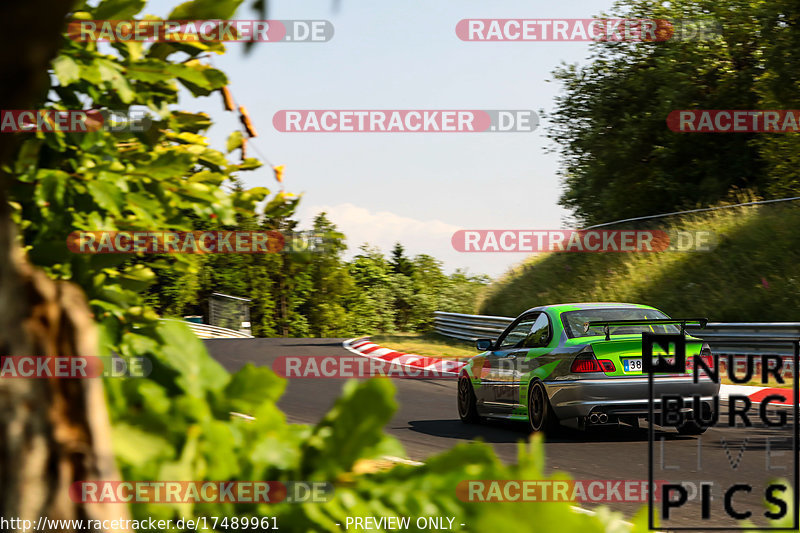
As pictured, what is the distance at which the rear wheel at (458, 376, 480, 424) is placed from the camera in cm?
1165

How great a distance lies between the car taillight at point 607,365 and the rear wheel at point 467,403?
2.28 m

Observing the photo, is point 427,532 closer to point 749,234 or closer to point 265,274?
point 749,234

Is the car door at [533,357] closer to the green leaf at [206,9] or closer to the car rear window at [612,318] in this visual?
the car rear window at [612,318]

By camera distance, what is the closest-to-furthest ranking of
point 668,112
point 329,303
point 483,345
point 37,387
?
point 37,387, point 483,345, point 668,112, point 329,303

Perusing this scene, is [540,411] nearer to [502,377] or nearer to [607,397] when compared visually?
[607,397]

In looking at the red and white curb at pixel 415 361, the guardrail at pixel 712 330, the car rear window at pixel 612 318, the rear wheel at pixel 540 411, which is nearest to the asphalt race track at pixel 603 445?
the rear wheel at pixel 540 411

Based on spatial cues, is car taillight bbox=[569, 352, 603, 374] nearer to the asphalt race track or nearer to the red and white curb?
the asphalt race track

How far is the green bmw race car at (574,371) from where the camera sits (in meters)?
9.65

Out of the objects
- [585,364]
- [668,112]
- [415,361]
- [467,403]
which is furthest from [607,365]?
[668,112]

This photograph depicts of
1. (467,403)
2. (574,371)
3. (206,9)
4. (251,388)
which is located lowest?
(467,403)

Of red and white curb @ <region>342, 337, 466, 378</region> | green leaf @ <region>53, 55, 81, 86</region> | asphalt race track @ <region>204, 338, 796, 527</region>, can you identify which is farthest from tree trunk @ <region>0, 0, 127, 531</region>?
red and white curb @ <region>342, 337, 466, 378</region>

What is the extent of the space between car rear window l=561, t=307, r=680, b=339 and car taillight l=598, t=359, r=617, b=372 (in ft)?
1.26

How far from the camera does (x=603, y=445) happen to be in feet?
31.2

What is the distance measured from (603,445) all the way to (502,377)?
6.25ft
